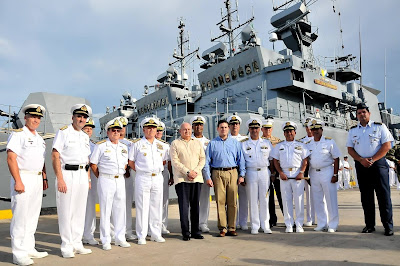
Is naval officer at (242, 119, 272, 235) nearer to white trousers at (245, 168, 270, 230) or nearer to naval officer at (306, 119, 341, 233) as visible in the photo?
white trousers at (245, 168, 270, 230)

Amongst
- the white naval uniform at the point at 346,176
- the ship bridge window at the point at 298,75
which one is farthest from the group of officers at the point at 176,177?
the white naval uniform at the point at 346,176

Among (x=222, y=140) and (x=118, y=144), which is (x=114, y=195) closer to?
(x=118, y=144)

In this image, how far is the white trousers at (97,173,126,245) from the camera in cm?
370

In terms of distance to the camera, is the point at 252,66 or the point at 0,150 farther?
the point at 252,66

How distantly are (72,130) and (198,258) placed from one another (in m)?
1.97

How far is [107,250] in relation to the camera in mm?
3562

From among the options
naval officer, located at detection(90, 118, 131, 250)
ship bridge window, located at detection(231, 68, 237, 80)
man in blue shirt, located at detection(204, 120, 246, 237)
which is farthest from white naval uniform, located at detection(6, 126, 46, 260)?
ship bridge window, located at detection(231, 68, 237, 80)

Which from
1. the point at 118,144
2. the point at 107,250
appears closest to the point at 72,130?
the point at 118,144

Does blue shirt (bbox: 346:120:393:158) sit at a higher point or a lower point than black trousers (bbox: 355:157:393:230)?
higher

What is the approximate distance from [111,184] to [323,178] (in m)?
3.04

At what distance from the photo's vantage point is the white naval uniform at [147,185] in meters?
3.98

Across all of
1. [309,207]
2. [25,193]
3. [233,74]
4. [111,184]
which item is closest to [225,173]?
[111,184]

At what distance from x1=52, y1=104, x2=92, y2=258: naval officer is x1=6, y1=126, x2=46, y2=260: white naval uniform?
18cm

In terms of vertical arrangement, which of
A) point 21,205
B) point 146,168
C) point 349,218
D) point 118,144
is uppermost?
point 118,144
